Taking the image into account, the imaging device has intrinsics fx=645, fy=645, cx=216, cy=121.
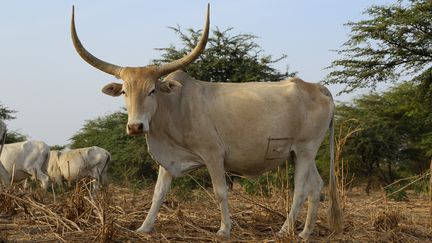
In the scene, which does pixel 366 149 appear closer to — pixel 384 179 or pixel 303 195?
pixel 384 179

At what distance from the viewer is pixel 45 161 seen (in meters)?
15.6

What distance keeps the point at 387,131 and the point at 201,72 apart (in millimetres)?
8227

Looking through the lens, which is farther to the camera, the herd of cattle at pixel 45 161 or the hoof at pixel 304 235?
the herd of cattle at pixel 45 161

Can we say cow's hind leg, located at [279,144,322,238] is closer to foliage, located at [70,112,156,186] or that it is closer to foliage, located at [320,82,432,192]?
foliage, located at [70,112,156,186]

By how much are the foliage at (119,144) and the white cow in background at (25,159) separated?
2525mm

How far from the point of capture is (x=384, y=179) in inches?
992

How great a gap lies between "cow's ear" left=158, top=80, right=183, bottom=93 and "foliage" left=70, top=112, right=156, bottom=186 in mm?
11423

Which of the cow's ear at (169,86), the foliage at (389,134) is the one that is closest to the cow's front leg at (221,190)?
the cow's ear at (169,86)

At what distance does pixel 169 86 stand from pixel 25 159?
10398 millimetres

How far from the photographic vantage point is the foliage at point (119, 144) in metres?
21.3

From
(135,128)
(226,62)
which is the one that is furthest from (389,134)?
(135,128)

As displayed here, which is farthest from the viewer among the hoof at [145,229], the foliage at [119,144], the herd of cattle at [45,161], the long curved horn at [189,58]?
the foliage at [119,144]

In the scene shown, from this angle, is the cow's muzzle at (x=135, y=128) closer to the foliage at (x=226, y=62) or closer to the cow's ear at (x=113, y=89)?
the cow's ear at (x=113, y=89)

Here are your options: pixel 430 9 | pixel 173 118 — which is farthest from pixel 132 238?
pixel 430 9
